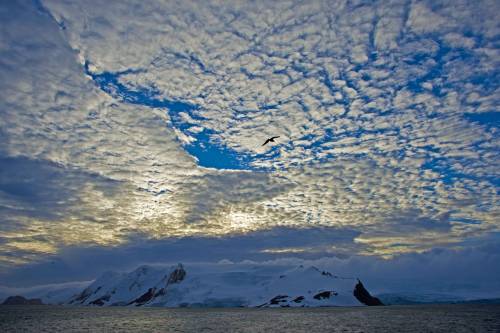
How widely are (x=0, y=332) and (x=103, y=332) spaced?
87.4ft

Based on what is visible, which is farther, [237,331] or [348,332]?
[237,331]

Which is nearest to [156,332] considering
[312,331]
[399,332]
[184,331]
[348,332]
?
[184,331]

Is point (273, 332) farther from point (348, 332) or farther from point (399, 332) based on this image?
point (399, 332)

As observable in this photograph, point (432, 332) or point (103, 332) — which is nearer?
point (432, 332)

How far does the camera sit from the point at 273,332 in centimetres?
10581

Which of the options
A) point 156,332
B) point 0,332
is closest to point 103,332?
point 156,332

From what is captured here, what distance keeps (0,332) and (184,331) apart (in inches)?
1892

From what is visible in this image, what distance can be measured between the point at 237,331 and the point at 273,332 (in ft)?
35.3

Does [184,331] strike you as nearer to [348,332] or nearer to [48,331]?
[48,331]

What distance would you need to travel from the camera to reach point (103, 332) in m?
113

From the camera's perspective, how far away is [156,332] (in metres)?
111

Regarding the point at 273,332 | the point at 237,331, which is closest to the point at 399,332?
the point at 273,332

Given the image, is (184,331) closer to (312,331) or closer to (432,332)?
(312,331)

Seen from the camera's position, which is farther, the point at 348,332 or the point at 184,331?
the point at 184,331
